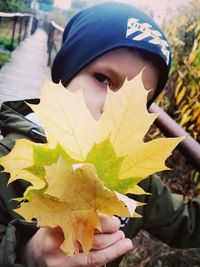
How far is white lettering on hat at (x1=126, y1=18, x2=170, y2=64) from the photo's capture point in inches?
37.7

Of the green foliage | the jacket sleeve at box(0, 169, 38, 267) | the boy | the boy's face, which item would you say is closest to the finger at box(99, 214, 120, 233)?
the boy

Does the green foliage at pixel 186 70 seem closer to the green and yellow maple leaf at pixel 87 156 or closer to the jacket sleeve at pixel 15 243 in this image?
the jacket sleeve at pixel 15 243

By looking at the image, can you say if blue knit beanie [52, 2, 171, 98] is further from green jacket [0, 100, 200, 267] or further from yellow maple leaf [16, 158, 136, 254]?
yellow maple leaf [16, 158, 136, 254]

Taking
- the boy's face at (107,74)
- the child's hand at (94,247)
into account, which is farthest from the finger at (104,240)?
the boy's face at (107,74)

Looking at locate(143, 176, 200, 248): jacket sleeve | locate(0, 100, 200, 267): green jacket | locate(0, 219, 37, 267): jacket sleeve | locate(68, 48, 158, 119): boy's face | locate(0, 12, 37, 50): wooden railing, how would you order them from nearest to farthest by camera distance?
locate(0, 219, 37, 267): jacket sleeve → locate(68, 48, 158, 119): boy's face → locate(0, 100, 200, 267): green jacket → locate(143, 176, 200, 248): jacket sleeve → locate(0, 12, 37, 50): wooden railing

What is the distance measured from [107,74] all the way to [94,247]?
0.55 meters

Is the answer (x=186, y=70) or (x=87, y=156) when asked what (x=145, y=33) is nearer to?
(x=87, y=156)

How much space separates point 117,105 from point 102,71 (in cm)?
57

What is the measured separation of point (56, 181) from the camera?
313 millimetres

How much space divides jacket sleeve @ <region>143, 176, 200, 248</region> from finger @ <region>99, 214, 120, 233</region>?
0.80 m

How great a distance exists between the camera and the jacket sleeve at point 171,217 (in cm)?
120

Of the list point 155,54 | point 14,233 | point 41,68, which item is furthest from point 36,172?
point 41,68

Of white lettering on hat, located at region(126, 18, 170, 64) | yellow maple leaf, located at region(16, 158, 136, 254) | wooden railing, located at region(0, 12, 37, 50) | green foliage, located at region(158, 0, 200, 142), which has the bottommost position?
wooden railing, located at region(0, 12, 37, 50)

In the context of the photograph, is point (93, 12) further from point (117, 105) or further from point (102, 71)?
point (117, 105)
